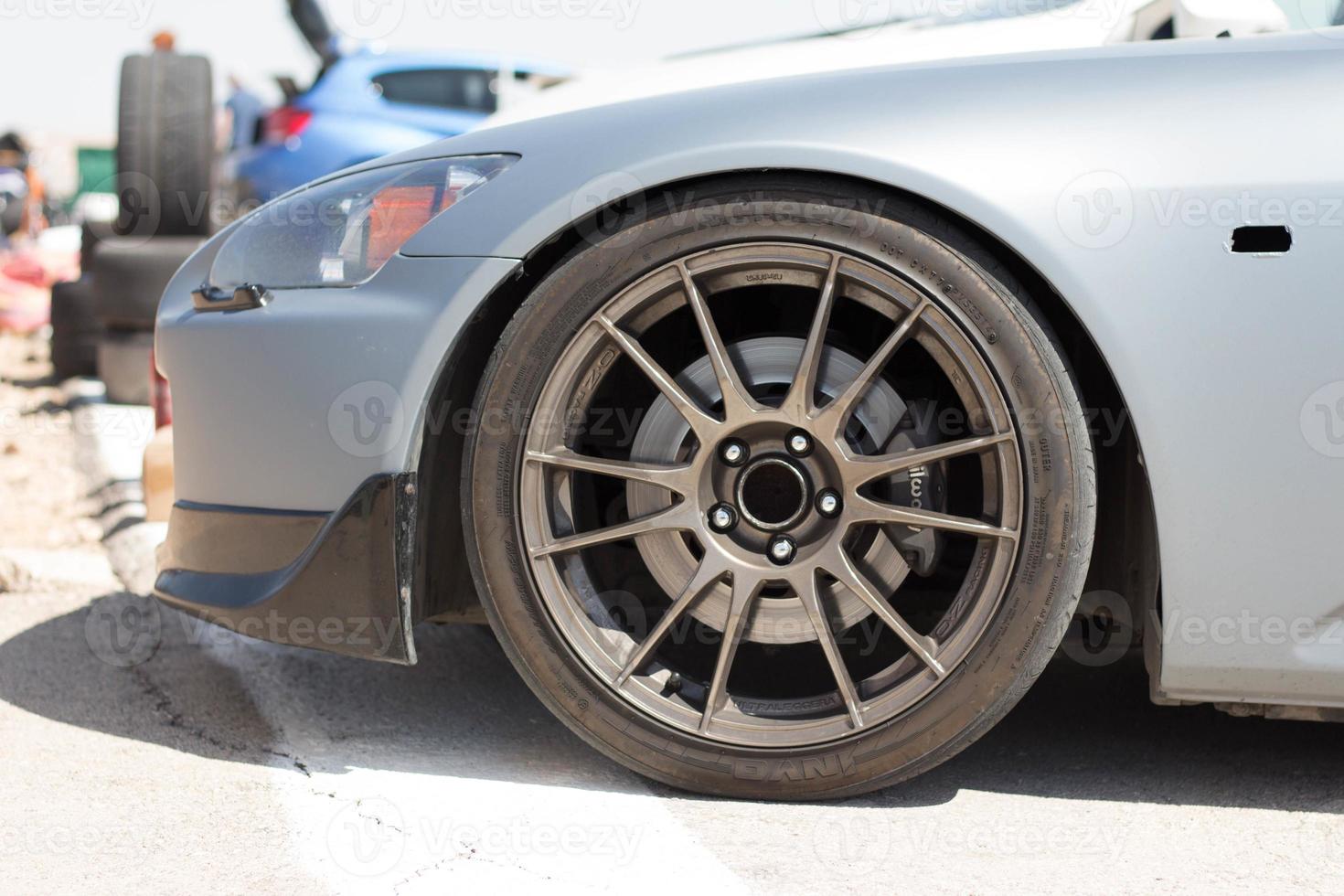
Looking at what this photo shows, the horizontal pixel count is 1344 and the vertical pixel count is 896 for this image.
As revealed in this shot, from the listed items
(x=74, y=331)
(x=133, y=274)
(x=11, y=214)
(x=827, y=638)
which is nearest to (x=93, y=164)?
(x=11, y=214)

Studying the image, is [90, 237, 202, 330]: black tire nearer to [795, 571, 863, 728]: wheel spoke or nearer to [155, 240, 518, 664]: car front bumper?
[155, 240, 518, 664]: car front bumper

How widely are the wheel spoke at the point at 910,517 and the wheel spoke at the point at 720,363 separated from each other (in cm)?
22

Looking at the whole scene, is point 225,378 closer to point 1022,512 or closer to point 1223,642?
point 1022,512

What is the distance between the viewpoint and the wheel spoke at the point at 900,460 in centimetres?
188

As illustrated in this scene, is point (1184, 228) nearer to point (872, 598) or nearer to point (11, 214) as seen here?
point (872, 598)

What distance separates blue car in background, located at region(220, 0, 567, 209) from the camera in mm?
8039

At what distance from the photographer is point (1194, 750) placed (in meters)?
2.26

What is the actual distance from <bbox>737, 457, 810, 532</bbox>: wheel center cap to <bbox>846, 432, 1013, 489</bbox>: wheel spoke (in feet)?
0.26

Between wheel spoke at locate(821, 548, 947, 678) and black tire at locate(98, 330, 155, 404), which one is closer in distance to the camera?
wheel spoke at locate(821, 548, 947, 678)

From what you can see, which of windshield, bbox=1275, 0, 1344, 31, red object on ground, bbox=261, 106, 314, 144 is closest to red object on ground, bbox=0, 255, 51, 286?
red object on ground, bbox=261, 106, 314, 144

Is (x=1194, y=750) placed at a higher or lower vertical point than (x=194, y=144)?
lower

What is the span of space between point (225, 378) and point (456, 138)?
0.58 m

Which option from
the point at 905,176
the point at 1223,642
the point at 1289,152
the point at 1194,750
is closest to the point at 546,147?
the point at 905,176

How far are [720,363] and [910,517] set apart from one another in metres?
0.39
